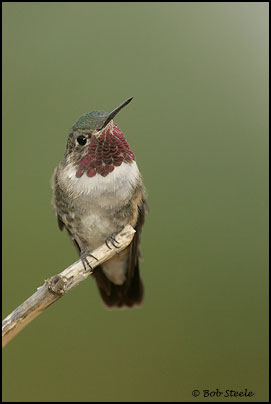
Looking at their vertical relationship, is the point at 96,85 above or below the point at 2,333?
above

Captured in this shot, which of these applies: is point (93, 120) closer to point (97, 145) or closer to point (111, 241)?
point (97, 145)

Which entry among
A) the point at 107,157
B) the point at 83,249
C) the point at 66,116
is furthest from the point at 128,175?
the point at 66,116

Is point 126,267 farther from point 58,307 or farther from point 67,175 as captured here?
point 58,307

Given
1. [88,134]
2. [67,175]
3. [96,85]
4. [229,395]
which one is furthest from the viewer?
[96,85]

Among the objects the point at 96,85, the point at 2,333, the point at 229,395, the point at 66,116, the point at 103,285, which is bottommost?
the point at 229,395

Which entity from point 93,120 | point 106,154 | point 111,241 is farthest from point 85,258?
point 93,120

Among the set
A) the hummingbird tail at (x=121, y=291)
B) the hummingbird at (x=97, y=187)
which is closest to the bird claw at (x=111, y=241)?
the hummingbird at (x=97, y=187)

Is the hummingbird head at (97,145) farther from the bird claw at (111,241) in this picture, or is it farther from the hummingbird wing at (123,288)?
the hummingbird wing at (123,288)
